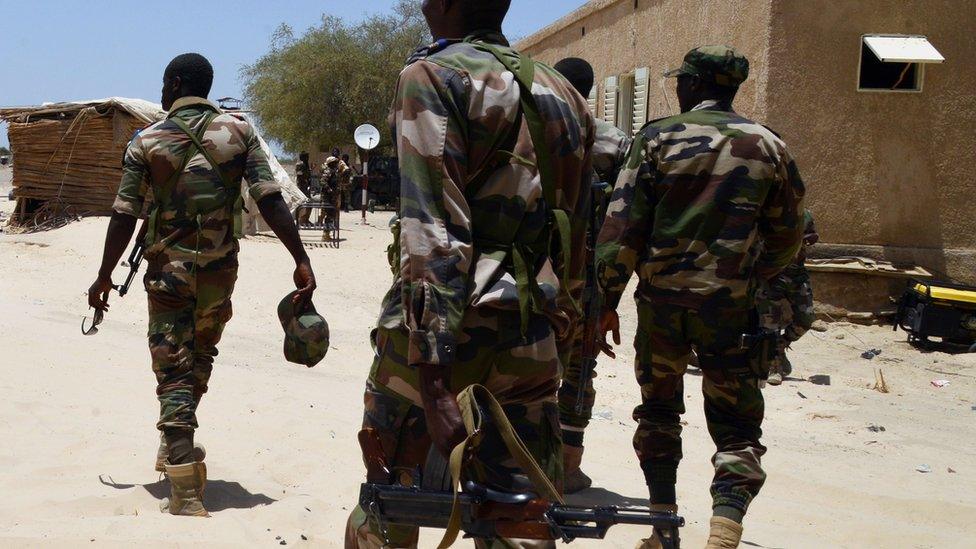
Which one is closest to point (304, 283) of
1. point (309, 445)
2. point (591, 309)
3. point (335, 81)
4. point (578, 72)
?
point (591, 309)

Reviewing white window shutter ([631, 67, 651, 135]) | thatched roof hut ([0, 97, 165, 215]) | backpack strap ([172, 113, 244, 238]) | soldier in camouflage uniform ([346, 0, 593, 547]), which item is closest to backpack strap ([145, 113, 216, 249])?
backpack strap ([172, 113, 244, 238])

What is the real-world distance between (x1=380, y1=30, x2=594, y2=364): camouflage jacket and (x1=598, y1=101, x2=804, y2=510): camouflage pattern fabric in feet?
4.43

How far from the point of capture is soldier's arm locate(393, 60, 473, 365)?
217cm

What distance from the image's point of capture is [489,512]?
7.36 ft

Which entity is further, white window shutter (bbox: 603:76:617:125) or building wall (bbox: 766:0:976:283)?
white window shutter (bbox: 603:76:617:125)

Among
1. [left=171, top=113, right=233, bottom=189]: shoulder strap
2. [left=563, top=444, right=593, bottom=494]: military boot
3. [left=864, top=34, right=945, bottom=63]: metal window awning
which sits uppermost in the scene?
[left=864, top=34, right=945, bottom=63]: metal window awning

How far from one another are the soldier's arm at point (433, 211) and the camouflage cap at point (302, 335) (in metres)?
1.56

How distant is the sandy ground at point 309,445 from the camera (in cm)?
422

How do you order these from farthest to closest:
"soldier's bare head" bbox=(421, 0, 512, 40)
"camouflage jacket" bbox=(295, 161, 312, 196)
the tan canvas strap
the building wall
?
"camouflage jacket" bbox=(295, 161, 312, 196), the building wall, "soldier's bare head" bbox=(421, 0, 512, 40), the tan canvas strap

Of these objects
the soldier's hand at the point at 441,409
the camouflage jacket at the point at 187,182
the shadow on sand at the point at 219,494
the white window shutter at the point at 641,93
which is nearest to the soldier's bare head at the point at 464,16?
the soldier's hand at the point at 441,409

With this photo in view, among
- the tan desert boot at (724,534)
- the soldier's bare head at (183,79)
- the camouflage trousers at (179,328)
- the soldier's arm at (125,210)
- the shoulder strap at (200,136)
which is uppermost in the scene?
the soldier's bare head at (183,79)

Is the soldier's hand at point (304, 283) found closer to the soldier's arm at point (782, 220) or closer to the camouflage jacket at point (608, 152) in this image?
the camouflage jacket at point (608, 152)

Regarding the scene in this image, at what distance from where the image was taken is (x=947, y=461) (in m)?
5.95

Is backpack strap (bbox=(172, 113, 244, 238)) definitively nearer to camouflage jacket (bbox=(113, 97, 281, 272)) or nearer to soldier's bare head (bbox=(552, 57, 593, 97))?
camouflage jacket (bbox=(113, 97, 281, 272))
